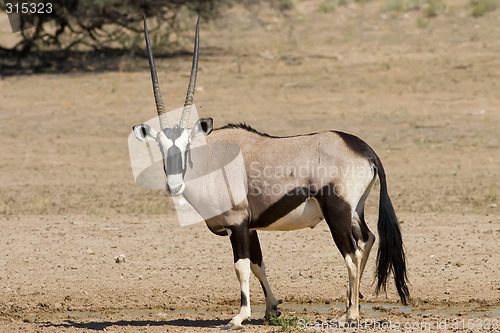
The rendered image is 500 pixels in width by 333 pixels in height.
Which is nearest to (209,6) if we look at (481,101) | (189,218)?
(481,101)

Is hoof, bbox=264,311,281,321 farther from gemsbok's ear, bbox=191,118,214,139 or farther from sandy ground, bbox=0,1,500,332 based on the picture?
gemsbok's ear, bbox=191,118,214,139

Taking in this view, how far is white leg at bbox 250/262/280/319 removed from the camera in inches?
287

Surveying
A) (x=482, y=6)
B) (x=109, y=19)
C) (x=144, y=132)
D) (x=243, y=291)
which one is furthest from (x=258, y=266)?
(x=482, y=6)

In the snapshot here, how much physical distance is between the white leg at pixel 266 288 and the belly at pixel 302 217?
0.44 meters

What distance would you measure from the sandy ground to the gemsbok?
560 mm

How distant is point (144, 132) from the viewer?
677cm

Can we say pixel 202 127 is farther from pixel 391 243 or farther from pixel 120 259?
pixel 120 259

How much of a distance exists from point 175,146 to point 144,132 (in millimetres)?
347

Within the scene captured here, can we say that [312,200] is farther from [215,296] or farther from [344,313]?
[215,296]

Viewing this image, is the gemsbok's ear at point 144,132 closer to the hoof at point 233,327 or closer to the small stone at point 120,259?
the hoof at point 233,327

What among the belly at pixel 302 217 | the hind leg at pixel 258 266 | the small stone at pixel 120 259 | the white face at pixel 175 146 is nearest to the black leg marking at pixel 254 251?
the hind leg at pixel 258 266

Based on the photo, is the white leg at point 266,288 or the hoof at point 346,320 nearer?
the hoof at point 346,320

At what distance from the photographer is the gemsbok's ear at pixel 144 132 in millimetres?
6711

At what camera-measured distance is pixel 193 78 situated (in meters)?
7.22
